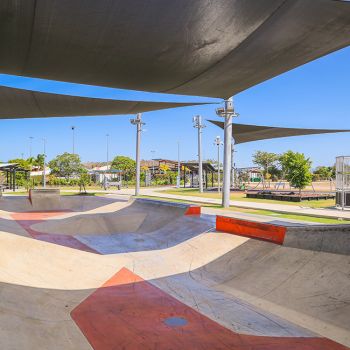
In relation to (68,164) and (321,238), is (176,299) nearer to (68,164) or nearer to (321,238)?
(321,238)

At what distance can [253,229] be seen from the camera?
32.2 feet

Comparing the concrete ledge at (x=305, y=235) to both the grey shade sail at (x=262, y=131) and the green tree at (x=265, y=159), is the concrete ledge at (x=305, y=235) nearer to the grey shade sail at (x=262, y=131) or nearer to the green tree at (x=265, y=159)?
the grey shade sail at (x=262, y=131)

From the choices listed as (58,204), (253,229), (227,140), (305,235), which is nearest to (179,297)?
(305,235)

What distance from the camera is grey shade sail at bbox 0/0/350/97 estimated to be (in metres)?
5.27

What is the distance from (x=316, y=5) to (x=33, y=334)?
6.36 meters

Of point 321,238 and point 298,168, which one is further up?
point 298,168

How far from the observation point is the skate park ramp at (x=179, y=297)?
198 inches

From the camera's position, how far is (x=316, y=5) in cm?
510

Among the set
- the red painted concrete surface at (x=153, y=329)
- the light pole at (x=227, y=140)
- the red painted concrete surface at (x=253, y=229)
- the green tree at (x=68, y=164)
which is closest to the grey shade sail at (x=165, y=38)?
the red painted concrete surface at (x=253, y=229)

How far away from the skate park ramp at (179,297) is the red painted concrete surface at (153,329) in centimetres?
2

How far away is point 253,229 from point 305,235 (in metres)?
1.90

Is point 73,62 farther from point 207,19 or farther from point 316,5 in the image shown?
point 316,5

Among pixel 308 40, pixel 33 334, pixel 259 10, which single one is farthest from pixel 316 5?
pixel 33 334

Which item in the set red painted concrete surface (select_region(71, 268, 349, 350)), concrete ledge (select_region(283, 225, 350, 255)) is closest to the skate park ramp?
red painted concrete surface (select_region(71, 268, 349, 350))
